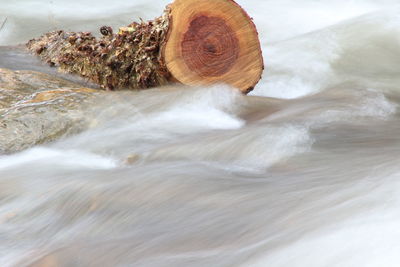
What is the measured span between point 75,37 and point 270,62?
7.50ft

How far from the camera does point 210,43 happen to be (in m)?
5.06

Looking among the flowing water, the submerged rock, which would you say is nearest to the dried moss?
the flowing water

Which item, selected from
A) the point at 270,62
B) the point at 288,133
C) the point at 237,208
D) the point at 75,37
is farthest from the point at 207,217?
the point at 270,62

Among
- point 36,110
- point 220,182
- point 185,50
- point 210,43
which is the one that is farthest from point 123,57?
point 220,182

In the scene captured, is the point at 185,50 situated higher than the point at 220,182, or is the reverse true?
the point at 185,50

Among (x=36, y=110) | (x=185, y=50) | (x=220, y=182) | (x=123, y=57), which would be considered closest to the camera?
(x=220, y=182)

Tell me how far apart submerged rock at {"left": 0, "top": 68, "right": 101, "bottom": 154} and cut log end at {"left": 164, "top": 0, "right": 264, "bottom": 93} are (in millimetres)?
701

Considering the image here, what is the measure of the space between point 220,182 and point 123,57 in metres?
2.09

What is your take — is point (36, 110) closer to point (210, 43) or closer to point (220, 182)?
point (210, 43)

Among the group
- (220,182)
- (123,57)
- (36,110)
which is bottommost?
(220,182)

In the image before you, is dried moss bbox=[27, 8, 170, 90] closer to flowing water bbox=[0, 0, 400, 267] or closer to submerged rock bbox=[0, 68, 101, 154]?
flowing water bbox=[0, 0, 400, 267]

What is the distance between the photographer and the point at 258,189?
3250 millimetres

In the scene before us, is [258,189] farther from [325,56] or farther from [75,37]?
[325,56]

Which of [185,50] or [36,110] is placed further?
[185,50]
